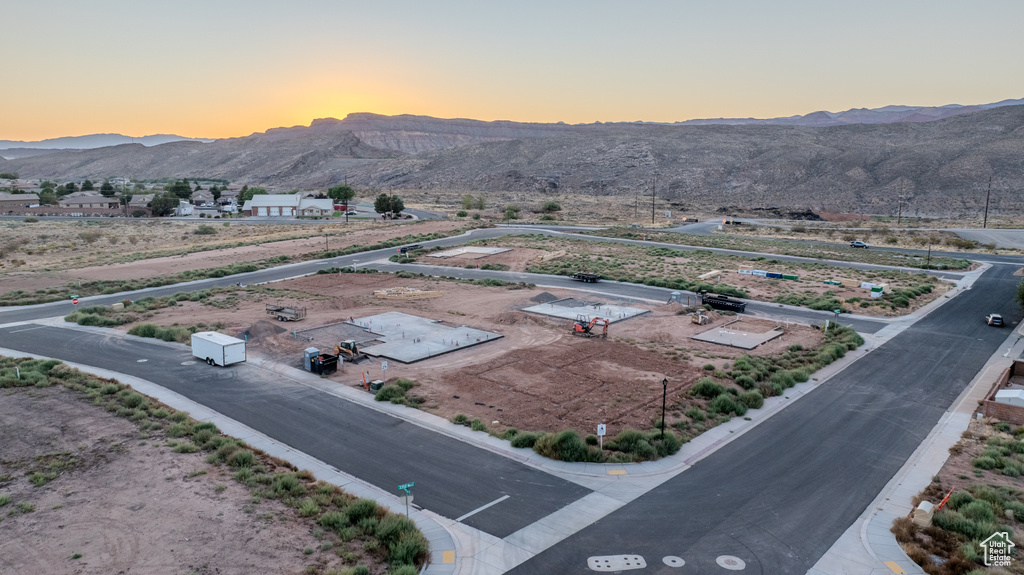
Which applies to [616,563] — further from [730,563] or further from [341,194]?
[341,194]

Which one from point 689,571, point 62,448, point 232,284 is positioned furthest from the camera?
point 232,284

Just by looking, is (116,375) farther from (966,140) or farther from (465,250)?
(966,140)

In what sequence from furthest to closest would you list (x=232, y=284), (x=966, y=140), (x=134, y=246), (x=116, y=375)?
(x=966, y=140), (x=134, y=246), (x=232, y=284), (x=116, y=375)

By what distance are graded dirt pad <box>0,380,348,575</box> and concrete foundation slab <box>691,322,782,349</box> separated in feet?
87.5

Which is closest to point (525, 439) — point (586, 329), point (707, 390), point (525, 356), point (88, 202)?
point (707, 390)

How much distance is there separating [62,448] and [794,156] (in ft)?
596

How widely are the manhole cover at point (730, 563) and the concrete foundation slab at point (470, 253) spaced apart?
54.6 metres

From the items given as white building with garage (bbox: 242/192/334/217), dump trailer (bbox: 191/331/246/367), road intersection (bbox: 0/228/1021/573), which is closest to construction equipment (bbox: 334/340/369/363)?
road intersection (bbox: 0/228/1021/573)

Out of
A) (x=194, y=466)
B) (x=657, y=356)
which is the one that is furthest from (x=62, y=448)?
(x=657, y=356)

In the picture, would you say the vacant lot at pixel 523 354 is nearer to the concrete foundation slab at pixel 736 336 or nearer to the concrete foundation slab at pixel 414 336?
the concrete foundation slab at pixel 736 336

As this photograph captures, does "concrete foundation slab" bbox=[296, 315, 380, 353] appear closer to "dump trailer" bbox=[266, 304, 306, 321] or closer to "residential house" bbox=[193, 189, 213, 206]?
"dump trailer" bbox=[266, 304, 306, 321]

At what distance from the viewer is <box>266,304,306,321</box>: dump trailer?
39.8m

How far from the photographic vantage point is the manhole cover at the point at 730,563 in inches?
569

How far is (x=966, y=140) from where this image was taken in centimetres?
15975
